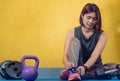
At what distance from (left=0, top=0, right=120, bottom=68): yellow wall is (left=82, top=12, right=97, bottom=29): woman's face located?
21.1 inches

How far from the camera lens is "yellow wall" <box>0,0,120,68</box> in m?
2.38

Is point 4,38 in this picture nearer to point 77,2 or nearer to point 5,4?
point 5,4

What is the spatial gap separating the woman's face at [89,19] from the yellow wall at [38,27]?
54 cm

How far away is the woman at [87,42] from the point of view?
1687 mm

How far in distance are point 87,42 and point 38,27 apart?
2.19 ft

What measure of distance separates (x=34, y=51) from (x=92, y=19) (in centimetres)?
78

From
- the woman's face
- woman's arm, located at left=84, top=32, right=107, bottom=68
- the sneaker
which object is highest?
the woman's face

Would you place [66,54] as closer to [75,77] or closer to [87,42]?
[87,42]

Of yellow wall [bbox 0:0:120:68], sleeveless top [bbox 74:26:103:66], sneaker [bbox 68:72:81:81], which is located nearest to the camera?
sneaker [bbox 68:72:81:81]

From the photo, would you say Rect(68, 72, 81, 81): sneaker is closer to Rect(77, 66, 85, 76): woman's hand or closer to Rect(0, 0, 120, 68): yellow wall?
Rect(77, 66, 85, 76): woman's hand

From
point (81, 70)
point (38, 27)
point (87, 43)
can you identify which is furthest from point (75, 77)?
point (38, 27)

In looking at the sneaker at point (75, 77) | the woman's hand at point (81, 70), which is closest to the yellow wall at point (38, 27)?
the woman's hand at point (81, 70)

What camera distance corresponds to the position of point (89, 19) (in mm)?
1811

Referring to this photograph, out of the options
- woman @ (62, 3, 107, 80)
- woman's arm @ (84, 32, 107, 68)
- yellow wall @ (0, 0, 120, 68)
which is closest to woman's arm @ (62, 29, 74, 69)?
woman @ (62, 3, 107, 80)
